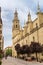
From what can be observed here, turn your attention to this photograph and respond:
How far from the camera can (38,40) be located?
175 feet

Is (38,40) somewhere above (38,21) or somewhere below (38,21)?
below

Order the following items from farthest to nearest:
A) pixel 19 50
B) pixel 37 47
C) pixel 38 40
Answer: pixel 19 50
pixel 38 40
pixel 37 47

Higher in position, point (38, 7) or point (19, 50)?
point (38, 7)

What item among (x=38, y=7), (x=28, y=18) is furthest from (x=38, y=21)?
(x=28, y=18)

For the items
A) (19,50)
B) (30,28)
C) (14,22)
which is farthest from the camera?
(14,22)

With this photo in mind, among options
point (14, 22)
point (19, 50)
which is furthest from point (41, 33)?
point (14, 22)

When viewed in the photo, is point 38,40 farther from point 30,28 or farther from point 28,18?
point 28,18

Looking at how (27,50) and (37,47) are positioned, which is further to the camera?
(27,50)

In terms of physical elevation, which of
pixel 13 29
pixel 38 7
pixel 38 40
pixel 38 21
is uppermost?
pixel 38 7

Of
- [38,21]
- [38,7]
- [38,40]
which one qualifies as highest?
[38,7]

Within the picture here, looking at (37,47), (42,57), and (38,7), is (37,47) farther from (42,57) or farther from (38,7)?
(38,7)

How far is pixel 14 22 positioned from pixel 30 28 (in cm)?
2636

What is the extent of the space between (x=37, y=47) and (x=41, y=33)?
593cm

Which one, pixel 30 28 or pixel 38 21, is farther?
pixel 30 28
